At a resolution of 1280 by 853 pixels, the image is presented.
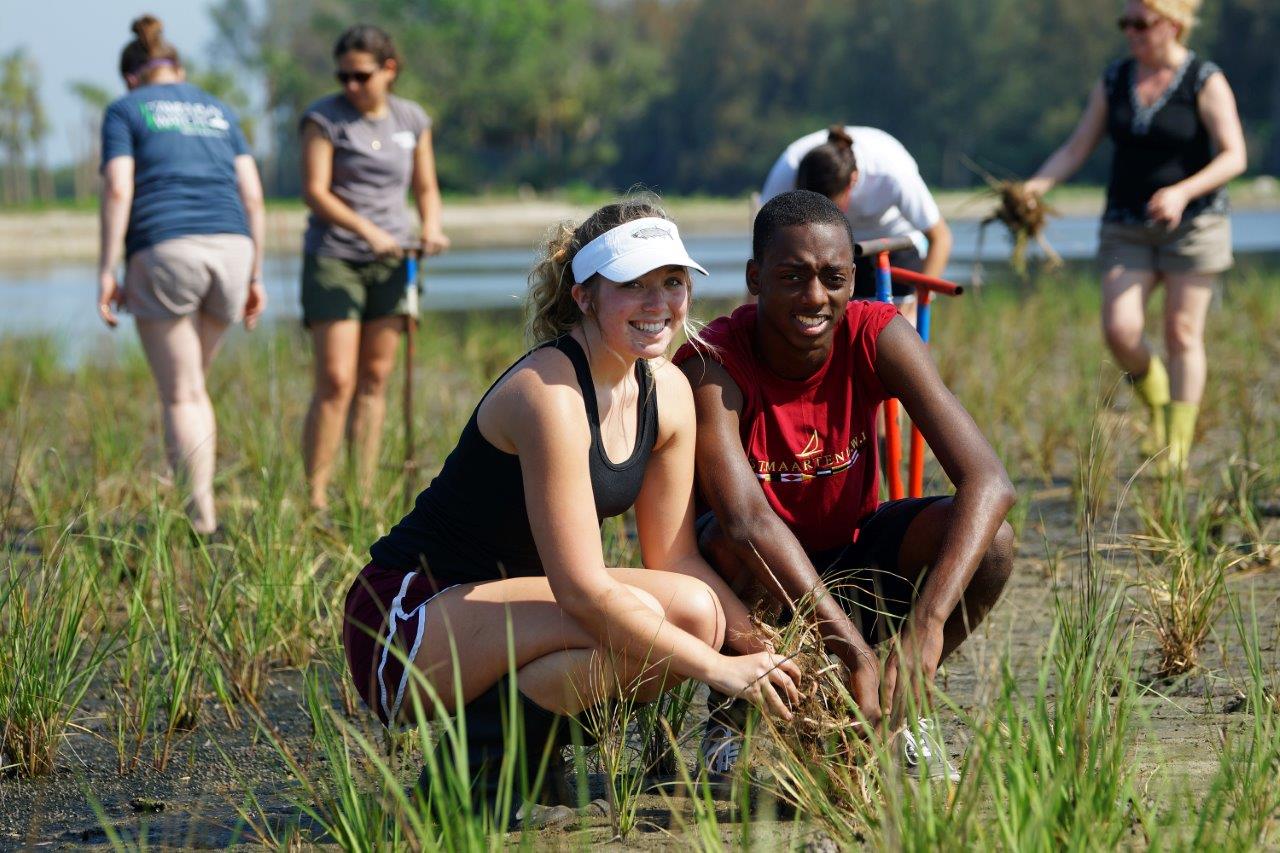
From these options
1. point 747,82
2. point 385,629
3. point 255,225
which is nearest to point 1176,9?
point 255,225

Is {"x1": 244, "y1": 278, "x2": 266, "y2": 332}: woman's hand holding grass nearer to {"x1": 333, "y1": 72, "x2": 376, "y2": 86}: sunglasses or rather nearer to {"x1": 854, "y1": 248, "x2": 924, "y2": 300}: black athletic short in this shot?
{"x1": 333, "y1": 72, "x2": 376, "y2": 86}: sunglasses

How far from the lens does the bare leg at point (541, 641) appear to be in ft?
9.23

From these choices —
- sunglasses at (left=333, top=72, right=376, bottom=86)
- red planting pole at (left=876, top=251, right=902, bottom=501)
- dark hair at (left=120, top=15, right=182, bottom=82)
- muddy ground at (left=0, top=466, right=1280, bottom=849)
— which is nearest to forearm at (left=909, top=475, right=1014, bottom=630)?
muddy ground at (left=0, top=466, right=1280, bottom=849)

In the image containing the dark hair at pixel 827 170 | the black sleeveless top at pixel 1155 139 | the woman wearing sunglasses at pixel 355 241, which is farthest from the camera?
the woman wearing sunglasses at pixel 355 241

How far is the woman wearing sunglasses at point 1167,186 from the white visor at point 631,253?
298 cm

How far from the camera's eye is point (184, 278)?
5418 mm

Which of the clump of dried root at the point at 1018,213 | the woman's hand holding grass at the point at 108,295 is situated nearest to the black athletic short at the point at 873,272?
the clump of dried root at the point at 1018,213

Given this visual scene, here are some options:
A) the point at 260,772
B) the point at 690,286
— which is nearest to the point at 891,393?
the point at 690,286

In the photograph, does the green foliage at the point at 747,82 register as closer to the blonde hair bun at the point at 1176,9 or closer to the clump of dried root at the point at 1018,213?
the blonde hair bun at the point at 1176,9

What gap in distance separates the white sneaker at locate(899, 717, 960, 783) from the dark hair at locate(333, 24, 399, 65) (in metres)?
3.63

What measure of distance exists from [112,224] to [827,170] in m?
2.42

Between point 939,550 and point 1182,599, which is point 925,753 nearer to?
point 939,550

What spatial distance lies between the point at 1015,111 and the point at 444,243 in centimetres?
7155

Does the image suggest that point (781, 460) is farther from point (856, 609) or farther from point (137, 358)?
point (137, 358)
